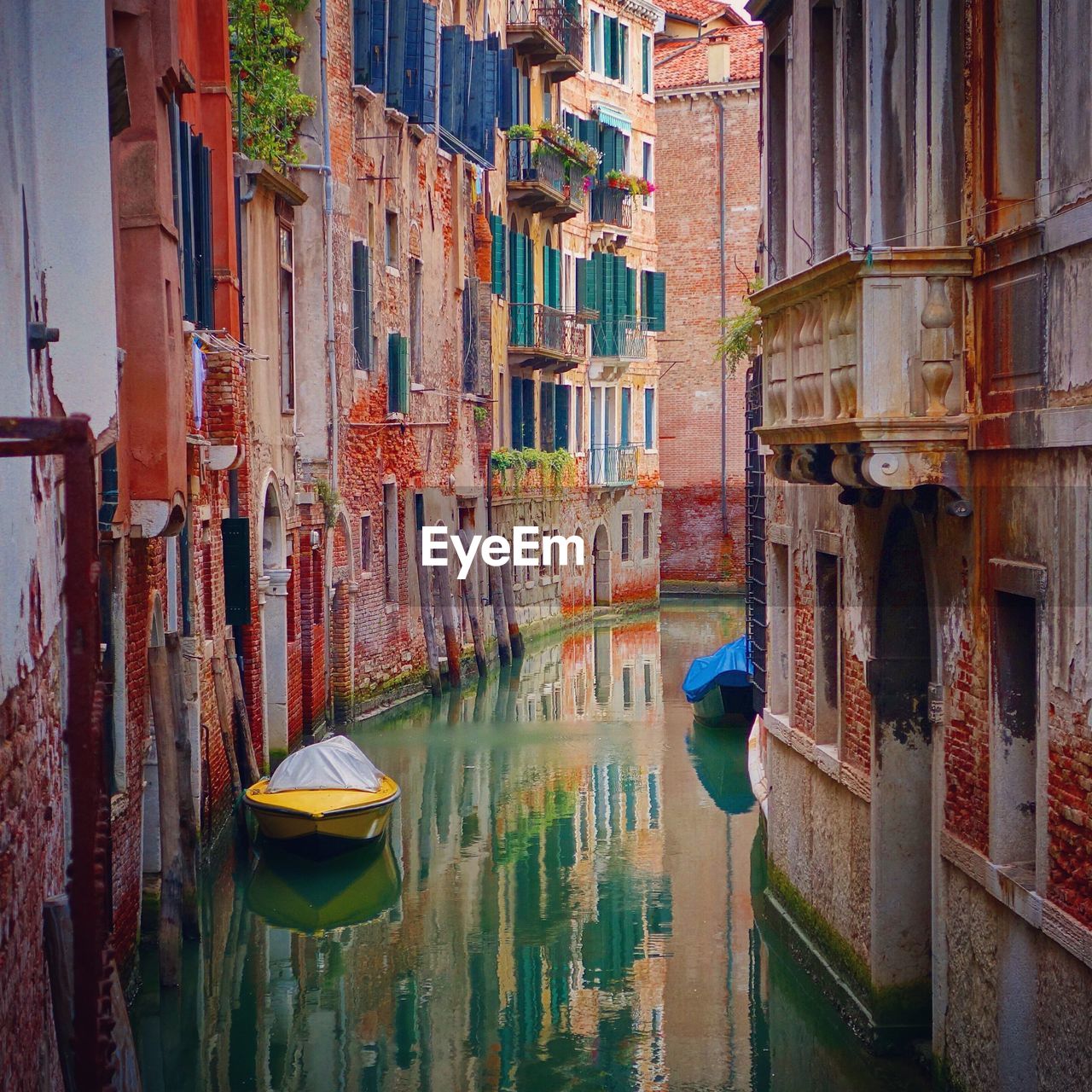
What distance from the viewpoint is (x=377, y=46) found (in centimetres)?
1933

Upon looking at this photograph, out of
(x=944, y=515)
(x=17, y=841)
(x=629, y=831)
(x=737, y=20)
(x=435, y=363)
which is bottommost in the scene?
(x=629, y=831)

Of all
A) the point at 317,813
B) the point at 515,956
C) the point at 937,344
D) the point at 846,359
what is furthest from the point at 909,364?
the point at 317,813

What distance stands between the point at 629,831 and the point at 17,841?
9.96 metres

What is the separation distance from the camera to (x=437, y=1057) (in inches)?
343

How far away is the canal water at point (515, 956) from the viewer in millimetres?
8602

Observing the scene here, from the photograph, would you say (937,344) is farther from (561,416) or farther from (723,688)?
(561,416)

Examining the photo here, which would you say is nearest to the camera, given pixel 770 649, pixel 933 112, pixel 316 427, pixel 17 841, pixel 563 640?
pixel 17 841

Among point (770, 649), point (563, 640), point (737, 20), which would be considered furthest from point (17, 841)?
point (737, 20)

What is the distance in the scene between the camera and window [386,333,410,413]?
20.5 metres

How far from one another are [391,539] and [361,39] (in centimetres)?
591

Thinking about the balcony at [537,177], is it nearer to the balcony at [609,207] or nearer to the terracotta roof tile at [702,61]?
the balcony at [609,207]

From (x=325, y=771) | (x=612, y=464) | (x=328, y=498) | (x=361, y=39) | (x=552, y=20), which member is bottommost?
(x=325, y=771)

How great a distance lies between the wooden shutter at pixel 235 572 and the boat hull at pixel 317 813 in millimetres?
1642

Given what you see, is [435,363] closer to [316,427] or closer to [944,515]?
[316,427]
